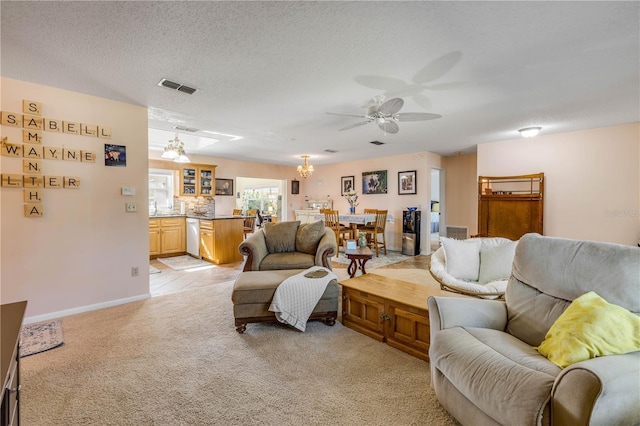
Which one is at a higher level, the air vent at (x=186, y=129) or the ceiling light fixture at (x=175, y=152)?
the air vent at (x=186, y=129)

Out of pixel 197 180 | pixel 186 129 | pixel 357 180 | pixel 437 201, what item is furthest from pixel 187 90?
pixel 437 201

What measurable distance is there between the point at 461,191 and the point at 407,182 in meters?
1.44

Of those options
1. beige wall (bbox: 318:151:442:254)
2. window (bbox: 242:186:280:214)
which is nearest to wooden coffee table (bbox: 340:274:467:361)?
beige wall (bbox: 318:151:442:254)

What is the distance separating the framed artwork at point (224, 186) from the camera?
6.86 m

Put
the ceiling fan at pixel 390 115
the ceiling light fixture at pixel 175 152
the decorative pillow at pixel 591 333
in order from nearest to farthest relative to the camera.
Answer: the decorative pillow at pixel 591 333, the ceiling fan at pixel 390 115, the ceiling light fixture at pixel 175 152

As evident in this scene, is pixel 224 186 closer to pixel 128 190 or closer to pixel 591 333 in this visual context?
pixel 128 190

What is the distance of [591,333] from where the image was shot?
3.98ft

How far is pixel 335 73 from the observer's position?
7.88 ft

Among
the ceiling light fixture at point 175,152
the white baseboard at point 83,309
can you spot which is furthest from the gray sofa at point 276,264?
the ceiling light fixture at point 175,152

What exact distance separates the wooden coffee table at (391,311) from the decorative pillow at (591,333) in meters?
0.83

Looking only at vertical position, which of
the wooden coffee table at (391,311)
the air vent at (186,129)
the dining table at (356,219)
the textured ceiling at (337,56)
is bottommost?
the wooden coffee table at (391,311)

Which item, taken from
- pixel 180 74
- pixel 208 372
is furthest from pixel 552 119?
→ pixel 208 372

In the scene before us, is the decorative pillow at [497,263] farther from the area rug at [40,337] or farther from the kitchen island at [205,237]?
the kitchen island at [205,237]

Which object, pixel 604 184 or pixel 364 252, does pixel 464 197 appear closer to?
pixel 604 184
